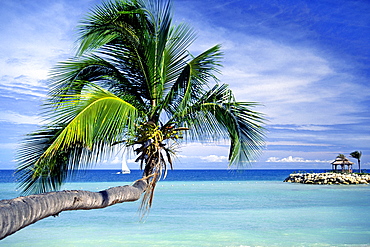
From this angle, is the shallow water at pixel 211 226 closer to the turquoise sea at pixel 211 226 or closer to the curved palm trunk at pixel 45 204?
the turquoise sea at pixel 211 226

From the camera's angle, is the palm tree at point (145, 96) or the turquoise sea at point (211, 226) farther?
the turquoise sea at point (211, 226)

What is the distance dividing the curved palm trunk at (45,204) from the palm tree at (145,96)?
91 centimetres

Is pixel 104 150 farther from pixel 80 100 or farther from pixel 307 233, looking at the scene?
pixel 307 233

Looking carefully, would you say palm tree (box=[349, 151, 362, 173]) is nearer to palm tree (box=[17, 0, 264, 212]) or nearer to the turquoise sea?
the turquoise sea

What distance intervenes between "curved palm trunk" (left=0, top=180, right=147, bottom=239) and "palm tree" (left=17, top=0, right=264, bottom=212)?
0.91 meters

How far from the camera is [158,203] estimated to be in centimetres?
2177

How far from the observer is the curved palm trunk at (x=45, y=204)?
2.85 metres

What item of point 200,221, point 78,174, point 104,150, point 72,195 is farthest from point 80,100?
point 200,221

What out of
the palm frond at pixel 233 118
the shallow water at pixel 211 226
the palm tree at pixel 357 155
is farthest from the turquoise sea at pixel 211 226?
the palm tree at pixel 357 155

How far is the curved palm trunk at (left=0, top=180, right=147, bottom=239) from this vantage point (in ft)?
9.34

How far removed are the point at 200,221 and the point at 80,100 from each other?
491 inches

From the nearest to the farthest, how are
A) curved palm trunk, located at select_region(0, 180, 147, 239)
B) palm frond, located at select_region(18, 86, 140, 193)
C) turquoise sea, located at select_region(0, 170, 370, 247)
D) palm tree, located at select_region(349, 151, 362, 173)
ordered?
curved palm trunk, located at select_region(0, 180, 147, 239) < palm frond, located at select_region(18, 86, 140, 193) < turquoise sea, located at select_region(0, 170, 370, 247) < palm tree, located at select_region(349, 151, 362, 173)

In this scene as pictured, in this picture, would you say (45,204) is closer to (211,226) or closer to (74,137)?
(74,137)

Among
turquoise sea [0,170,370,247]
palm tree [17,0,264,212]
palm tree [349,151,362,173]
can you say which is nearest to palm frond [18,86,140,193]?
palm tree [17,0,264,212]
